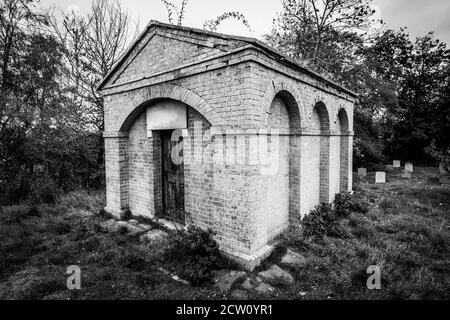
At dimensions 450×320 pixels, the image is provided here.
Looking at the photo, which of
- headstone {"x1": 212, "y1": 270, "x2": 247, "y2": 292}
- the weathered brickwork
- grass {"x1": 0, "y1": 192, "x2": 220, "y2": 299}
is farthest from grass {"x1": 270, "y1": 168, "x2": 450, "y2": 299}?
grass {"x1": 0, "y1": 192, "x2": 220, "y2": 299}

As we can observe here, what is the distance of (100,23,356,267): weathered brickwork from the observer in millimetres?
4273

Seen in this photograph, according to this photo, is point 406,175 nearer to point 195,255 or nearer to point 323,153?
point 323,153

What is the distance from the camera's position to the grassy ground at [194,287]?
3729 mm

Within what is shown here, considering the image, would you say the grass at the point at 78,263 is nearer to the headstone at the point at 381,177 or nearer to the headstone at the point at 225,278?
the headstone at the point at 225,278

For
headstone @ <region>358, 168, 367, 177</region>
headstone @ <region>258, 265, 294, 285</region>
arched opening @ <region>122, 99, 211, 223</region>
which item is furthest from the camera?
headstone @ <region>358, 168, 367, 177</region>

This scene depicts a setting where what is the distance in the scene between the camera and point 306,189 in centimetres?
645

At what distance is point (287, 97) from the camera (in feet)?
18.2

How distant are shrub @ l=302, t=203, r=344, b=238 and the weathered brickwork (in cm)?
24

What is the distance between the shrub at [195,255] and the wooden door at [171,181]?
130 centimetres

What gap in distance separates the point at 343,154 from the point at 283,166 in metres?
4.73

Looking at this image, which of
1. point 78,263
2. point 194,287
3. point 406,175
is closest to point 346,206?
point 194,287

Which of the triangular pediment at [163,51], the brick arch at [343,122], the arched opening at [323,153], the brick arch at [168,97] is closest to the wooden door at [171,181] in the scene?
the brick arch at [168,97]

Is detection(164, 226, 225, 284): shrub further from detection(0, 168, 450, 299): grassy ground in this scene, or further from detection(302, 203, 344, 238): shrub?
detection(302, 203, 344, 238): shrub

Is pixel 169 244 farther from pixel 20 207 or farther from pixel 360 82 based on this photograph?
pixel 360 82
